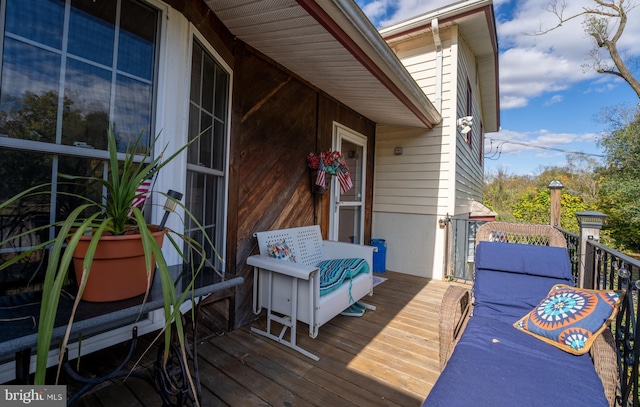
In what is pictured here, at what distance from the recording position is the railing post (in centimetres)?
249

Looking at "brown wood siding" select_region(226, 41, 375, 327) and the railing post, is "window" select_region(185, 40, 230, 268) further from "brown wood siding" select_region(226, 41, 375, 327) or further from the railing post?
the railing post

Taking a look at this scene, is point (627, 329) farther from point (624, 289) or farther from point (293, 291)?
point (293, 291)

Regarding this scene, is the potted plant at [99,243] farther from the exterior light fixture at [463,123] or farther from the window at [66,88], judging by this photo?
the exterior light fixture at [463,123]

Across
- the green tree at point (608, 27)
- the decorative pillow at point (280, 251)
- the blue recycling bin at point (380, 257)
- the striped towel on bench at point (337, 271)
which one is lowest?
the blue recycling bin at point (380, 257)

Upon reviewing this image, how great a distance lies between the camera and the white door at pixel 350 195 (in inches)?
163

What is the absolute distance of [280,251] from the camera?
8.52 feet

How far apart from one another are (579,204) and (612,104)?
138 inches

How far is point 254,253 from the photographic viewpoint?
2.73 m

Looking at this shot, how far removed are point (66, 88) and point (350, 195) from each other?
12.2ft

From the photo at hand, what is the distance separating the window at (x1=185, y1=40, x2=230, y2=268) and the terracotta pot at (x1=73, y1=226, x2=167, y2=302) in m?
0.85

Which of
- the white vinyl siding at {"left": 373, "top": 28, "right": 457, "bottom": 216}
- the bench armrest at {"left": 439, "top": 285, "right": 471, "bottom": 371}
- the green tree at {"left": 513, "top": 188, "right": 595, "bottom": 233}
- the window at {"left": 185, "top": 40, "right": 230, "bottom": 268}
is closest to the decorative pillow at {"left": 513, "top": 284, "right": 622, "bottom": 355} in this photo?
the bench armrest at {"left": 439, "top": 285, "right": 471, "bottom": 371}

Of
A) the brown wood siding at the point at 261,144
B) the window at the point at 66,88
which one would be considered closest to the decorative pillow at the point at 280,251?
the brown wood siding at the point at 261,144

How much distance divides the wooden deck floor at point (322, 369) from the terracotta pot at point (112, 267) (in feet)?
2.85

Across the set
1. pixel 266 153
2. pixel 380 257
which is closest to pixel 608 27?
pixel 380 257
